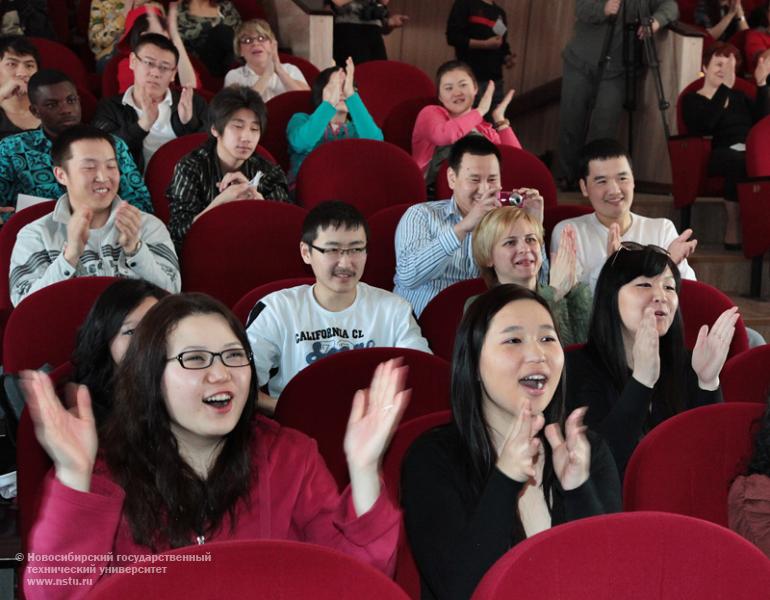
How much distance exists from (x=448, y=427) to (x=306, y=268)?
1.54 meters

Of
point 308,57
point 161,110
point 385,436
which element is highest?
point 308,57

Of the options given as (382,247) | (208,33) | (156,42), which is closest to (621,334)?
(382,247)

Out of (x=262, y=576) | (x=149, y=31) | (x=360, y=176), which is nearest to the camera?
(x=262, y=576)

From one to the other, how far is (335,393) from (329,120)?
2305mm

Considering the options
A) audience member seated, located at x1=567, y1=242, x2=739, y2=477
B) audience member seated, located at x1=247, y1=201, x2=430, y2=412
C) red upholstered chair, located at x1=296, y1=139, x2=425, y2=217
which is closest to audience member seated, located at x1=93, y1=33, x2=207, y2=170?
red upholstered chair, located at x1=296, y1=139, x2=425, y2=217

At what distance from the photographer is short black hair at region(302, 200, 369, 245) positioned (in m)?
2.74

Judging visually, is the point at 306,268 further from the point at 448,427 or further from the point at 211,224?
the point at 448,427

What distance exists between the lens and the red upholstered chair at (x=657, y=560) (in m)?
1.25

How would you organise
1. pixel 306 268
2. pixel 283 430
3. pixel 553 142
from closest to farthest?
pixel 283 430
pixel 306 268
pixel 553 142

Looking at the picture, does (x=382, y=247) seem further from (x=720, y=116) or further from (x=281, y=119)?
(x=720, y=116)

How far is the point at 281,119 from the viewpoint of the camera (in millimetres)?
4539

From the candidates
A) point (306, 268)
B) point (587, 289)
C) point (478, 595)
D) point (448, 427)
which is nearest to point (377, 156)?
point (306, 268)

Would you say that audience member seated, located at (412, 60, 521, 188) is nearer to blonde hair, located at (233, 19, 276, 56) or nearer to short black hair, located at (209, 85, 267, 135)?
blonde hair, located at (233, 19, 276, 56)

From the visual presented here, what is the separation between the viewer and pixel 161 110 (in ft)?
13.3
